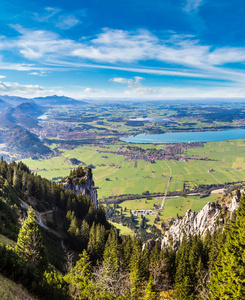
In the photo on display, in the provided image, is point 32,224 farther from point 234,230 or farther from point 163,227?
point 163,227

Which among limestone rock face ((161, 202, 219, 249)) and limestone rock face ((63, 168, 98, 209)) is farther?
limestone rock face ((63, 168, 98, 209))

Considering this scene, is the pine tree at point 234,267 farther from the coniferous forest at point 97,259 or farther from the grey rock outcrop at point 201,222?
the grey rock outcrop at point 201,222

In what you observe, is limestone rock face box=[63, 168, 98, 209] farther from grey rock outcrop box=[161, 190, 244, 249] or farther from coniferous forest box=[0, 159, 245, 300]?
grey rock outcrop box=[161, 190, 244, 249]

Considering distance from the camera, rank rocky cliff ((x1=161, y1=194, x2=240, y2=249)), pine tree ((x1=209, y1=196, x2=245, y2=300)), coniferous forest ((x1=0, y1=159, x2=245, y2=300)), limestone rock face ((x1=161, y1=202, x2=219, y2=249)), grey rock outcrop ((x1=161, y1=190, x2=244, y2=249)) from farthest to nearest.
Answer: limestone rock face ((x1=161, y1=202, x2=219, y2=249)), rocky cliff ((x1=161, y1=194, x2=240, y2=249)), grey rock outcrop ((x1=161, y1=190, x2=244, y2=249)), coniferous forest ((x1=0, y1=159, x2=245, y2=300)), pine tree ((x1=209, y1=196, x2=245, y2=300))

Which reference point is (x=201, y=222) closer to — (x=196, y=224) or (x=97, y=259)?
(x=196, y=224)

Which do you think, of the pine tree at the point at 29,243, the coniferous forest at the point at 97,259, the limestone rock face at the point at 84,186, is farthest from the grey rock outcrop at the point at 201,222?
the pine tree at the point at 29,243

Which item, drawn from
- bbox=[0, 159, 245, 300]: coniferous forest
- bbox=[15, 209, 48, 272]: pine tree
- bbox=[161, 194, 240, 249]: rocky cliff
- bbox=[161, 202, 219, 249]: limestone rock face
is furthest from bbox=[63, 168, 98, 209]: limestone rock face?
bbox=[15, 209, 48, 272]: pine tree

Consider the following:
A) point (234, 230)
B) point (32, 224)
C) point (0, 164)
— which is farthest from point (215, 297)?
point (0, 164)
